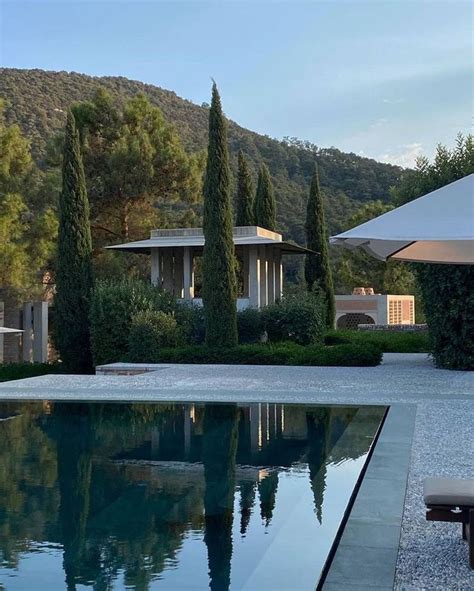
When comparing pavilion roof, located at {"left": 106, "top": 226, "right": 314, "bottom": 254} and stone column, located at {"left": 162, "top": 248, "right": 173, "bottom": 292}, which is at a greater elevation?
pavilion roof, located at {"left": 106, "top": 226, "right": 314, "bottom": 254}

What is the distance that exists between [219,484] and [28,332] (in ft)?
64.4

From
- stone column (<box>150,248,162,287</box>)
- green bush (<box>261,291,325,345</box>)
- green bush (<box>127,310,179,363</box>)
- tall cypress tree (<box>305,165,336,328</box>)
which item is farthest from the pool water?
tall cypress tree (<box>305,165,336,328</box>)

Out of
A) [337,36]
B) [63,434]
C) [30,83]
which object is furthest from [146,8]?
[30,83]

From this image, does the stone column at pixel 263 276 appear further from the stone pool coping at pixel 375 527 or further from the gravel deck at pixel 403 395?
the stone pool coping at pixel 375 527

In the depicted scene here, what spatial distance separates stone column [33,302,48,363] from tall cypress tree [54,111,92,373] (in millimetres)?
3164

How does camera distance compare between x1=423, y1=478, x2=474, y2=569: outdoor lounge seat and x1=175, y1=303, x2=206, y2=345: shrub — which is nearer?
x1=423, y1=478, x2=474, y2=569: outdoor lounge seat

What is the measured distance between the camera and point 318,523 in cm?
528

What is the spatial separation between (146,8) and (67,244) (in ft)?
22.1

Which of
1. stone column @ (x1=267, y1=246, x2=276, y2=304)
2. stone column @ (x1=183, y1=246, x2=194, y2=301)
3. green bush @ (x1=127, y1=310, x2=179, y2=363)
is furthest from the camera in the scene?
stone column @ (x1=267, y1=246, x2=276, y2=304)

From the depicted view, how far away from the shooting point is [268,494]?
243 inches

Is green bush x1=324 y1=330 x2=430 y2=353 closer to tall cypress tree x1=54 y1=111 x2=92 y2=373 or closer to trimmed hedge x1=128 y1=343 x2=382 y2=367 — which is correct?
trimmed hedge x1=128 y1=343 x2=382 y2=367

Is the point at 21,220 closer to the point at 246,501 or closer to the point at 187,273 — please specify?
the point at 187,273

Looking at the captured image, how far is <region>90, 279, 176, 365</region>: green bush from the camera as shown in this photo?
20.2 metres

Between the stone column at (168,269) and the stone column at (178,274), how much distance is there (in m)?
0.24
